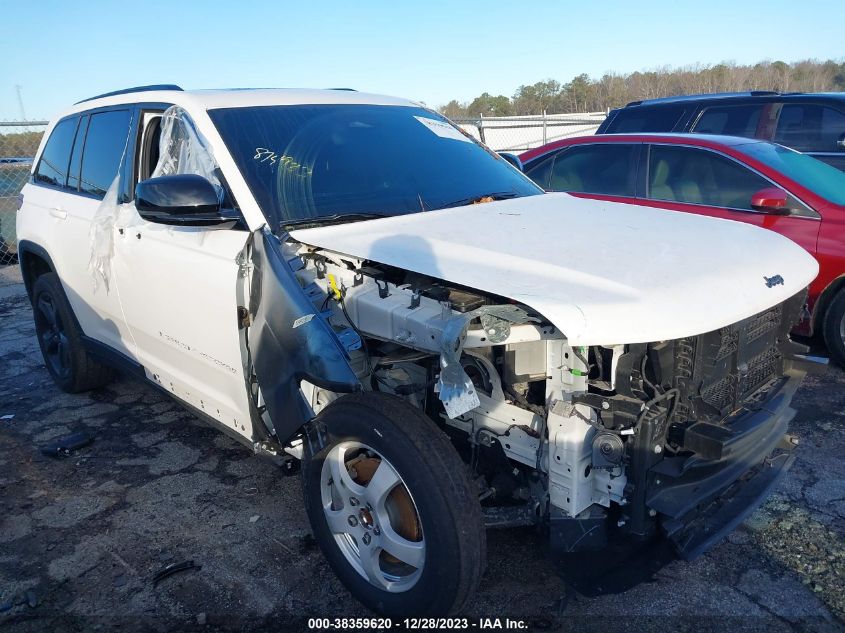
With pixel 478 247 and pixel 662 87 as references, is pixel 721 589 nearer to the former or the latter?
pixel 478 247

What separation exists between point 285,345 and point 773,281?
71.3 inches

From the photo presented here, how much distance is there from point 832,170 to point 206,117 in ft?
16.6

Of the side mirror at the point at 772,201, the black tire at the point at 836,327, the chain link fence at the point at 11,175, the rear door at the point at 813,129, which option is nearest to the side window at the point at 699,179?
the side mirror at the point at 772,201

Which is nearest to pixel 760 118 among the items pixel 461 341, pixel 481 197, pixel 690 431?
pixel 481 197

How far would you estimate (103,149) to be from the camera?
13.5 feet

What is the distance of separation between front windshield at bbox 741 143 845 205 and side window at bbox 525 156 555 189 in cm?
171

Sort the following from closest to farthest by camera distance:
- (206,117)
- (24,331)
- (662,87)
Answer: (206,117) → (24,331) → (662,87)

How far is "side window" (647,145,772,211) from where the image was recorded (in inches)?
207

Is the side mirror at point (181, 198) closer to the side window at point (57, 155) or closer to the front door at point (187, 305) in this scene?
the front door at point (187, 305)

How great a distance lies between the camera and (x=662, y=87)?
39469 mm

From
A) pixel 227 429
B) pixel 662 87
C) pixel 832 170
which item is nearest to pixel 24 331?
pixel 227 429

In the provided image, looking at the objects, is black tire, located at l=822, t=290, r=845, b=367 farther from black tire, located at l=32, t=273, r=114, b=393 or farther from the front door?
black tire, located at l=32, t=273, r=114, b=393

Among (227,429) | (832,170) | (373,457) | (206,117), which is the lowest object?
(227,429)

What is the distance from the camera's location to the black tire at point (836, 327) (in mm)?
4785
